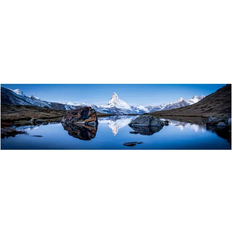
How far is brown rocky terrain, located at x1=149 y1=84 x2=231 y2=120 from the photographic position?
9323mm

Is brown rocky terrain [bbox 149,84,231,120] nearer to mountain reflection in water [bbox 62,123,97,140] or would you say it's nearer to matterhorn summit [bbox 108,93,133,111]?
matterhorn summit [bbox 108,93,133,111]

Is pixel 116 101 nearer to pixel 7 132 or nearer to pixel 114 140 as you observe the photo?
pixel 114 140

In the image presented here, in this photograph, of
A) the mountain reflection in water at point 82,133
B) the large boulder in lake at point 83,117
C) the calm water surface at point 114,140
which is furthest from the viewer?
the large boulder in lake at point 83,117

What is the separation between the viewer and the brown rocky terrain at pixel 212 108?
9323 mm

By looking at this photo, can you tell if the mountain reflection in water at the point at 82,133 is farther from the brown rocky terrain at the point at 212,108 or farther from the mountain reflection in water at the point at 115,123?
the brown rocky terrain at the point at 212,108

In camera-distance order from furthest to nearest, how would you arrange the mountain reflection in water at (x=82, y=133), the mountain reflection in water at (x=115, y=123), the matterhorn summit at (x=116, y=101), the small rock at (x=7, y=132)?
1. the mountain reflection in water at (x=115, y=123)
2. the mountain reflection in water at (x=82, y=133)
3. the matterhorn summit at (x=116, y=101)
4. the small rock at (x=7, y=132)

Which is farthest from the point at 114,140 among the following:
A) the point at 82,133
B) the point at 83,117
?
A: the point at 83,117

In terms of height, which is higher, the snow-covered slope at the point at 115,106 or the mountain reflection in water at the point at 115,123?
the snow-covered slope at the point at 115,106

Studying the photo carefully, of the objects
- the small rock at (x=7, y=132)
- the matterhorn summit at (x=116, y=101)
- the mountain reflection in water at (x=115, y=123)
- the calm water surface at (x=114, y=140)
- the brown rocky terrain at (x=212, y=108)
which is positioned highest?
the matterhorn summit at (x=116, y=101)

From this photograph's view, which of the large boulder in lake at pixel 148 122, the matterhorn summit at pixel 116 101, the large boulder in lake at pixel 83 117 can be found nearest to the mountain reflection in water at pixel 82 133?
the matterhorn summit at pixel 116 101

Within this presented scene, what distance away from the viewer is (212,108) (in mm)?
15141

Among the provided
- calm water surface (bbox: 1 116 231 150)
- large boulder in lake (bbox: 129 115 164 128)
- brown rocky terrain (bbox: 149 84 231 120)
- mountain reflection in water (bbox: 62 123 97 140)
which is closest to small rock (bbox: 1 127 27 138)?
calm water surface (bbox: 1 116 231 150)
